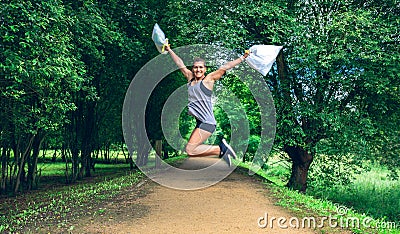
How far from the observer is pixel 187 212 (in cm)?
696

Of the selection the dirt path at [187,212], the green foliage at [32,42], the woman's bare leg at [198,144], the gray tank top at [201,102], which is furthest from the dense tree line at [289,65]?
the woman's bare leg at [198,144]

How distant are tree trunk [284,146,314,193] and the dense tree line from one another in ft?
0.12

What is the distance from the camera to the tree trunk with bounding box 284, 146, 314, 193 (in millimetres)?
14180

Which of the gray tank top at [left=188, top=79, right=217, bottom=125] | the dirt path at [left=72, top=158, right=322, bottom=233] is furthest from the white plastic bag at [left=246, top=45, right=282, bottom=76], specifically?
the dirt path at [left=72, top=158, right=322, bottom=233]

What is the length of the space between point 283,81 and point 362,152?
3375mm

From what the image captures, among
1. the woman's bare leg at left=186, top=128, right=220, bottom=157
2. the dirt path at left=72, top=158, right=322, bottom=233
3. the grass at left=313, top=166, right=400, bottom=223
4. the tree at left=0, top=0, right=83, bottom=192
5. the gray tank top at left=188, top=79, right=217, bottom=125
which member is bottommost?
the grass at left=313, top=166, right=400, bottom=223

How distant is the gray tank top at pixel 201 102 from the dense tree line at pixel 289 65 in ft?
13.0

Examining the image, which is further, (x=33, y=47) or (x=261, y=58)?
(x=33, y=47)

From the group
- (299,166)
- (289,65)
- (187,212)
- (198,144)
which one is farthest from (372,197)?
(198,144)

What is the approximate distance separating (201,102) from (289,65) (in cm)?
800

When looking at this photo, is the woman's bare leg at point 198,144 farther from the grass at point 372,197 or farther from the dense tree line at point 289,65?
the grass at point 372,197

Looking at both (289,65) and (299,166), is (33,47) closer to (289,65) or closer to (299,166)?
(289,65)

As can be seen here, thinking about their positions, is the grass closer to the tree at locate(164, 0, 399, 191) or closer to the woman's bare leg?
the tree at locate(164, 0, 399, 191)

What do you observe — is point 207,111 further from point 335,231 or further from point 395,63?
point 395,63
